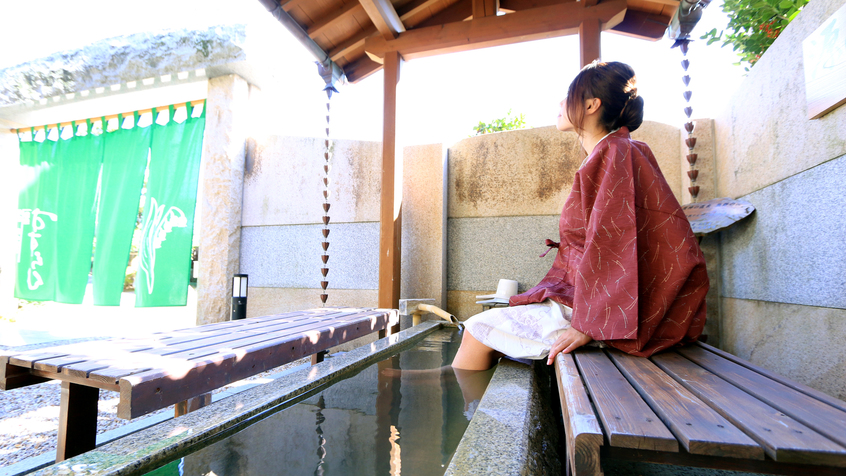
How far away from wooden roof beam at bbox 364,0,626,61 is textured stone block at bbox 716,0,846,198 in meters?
1.41

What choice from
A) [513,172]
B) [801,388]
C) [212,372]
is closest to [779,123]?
[801,388]

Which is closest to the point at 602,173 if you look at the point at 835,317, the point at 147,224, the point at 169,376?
the point at 835,317

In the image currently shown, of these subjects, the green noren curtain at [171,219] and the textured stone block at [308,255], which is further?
the green noren curtain at [171,219]

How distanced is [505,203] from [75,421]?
12.1 ft

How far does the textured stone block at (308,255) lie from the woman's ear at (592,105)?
3158mm

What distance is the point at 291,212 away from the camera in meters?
5.14

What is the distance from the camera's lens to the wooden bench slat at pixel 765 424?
0.71m

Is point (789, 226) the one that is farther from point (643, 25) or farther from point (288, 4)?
Result: point (288, 4)

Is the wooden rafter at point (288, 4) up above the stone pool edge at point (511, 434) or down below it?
above

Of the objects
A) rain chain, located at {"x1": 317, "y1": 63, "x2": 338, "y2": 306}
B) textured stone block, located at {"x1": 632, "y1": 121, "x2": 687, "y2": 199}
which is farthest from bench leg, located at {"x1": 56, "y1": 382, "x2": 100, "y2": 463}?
textured stone block, located at {"x1": 632, "y1": 121, "x2": 687, "y2": 199}

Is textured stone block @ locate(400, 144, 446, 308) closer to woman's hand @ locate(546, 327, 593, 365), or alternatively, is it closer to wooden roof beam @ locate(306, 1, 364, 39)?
wooden roof beam @ locate(306, 1, 364, 39)

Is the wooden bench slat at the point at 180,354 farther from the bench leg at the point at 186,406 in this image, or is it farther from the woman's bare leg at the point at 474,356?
the woman's bare leg at the point at 474,356

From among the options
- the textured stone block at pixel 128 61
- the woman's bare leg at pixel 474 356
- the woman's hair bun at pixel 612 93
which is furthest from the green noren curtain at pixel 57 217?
the woman's hair bun at pixel 612 93

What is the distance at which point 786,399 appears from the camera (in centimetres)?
100
